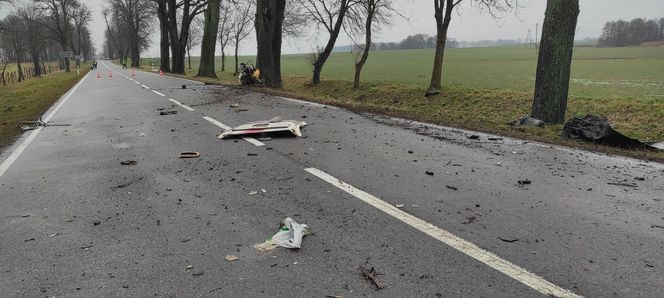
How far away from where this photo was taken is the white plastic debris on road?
3751 millimetres

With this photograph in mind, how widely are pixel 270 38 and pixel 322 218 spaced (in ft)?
53.9

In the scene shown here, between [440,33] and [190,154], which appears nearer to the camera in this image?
[190,154]

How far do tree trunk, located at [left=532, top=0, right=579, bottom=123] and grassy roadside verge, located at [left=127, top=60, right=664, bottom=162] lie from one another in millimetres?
668

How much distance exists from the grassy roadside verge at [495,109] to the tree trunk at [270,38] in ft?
4.17

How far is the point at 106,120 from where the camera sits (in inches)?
440

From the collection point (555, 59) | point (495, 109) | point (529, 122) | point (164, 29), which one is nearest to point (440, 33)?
point (495, 109)

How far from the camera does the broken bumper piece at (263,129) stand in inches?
335

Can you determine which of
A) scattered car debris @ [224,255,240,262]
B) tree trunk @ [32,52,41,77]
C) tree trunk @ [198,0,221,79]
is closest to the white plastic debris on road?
scattered car debris @ [224,255,240,262]

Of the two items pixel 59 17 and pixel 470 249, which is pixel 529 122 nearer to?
pixel 470 249

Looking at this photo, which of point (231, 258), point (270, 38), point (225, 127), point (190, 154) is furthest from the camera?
point (270, 38)

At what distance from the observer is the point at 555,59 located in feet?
35.0

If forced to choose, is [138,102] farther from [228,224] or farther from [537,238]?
[537,238]

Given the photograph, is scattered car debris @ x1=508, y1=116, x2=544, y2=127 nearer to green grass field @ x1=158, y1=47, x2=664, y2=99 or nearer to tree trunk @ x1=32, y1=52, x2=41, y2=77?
green grass field @ x1=158, y1=47, x2=664, y2=99

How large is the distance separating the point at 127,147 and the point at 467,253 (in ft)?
20.4
